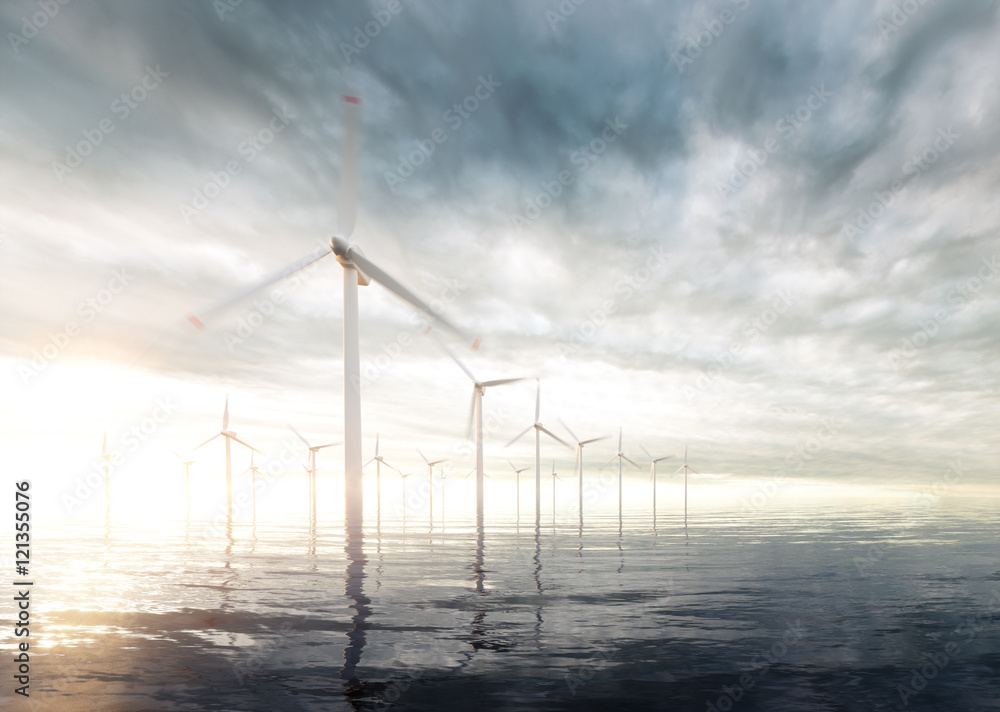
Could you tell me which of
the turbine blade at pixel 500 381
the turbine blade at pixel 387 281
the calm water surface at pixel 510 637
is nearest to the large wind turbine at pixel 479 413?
the turbine blade at pixel 500 381

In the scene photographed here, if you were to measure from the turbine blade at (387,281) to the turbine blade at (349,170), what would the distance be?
137 inches

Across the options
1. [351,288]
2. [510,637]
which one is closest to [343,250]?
[351,288]

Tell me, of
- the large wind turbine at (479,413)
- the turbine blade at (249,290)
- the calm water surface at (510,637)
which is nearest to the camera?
the calm water surface at (510,637)

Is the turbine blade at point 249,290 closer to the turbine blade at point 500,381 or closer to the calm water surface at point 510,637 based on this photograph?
the calm water surface at point 510,637

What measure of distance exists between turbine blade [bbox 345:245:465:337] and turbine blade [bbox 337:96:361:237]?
3.48 m

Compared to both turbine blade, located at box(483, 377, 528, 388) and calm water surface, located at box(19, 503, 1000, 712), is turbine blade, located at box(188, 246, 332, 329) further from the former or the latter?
turbine blade, located at box(483, 377, 528, 388)

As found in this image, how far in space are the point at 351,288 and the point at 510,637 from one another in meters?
58.8

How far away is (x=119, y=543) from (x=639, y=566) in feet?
187

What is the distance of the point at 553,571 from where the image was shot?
36.6m

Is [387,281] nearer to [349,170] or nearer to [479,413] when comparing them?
[349,170]

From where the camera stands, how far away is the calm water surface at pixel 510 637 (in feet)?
46.5

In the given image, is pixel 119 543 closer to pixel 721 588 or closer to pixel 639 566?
pixel 639 566

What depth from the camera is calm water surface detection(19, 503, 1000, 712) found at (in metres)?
14.2

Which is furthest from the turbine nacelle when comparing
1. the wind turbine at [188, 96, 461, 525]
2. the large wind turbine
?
the large wind turbine
